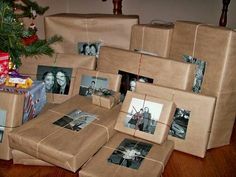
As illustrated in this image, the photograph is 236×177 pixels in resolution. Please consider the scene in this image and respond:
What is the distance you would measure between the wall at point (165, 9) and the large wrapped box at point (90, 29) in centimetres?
30

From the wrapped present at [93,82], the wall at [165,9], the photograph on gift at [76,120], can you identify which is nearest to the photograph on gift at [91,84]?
the wrapped present at [93,82]

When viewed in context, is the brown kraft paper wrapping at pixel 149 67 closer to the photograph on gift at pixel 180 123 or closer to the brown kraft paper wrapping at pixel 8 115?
the photograph on gift at pixel 180 123

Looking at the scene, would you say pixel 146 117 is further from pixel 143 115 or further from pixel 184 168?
pixel 184 168

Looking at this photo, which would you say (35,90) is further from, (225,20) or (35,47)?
(225,20)

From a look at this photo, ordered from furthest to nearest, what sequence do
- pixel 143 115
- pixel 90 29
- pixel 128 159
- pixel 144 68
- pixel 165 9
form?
pixel 165 9 < pixel 90 29 < pixel 144 68 < pixel 143 115 < pixel 128 159

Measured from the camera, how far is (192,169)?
34.3 inches

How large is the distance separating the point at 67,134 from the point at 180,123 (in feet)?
1.22

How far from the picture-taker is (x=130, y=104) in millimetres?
939

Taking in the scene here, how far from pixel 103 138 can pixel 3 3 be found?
56 cm

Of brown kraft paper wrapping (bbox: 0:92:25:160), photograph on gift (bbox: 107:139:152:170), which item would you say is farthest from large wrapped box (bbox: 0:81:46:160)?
photograph on gift (bbox: 107:139:152:170)

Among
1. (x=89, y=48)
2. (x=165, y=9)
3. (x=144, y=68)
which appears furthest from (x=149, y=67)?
(x=165, y=9)

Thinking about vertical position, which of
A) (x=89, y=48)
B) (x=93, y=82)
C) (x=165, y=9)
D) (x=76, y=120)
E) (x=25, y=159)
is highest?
(x=165, y=9)

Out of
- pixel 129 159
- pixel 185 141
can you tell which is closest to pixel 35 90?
pixel 129 159

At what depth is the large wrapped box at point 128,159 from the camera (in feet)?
2.47
